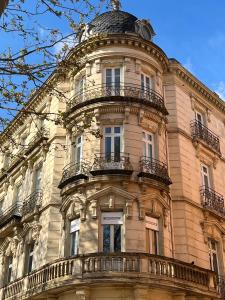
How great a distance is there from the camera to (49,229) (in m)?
19.8

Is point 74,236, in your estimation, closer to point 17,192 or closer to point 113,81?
point 113,81

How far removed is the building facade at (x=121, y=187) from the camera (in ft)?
54.5

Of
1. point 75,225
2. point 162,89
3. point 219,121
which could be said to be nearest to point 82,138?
point 75,225

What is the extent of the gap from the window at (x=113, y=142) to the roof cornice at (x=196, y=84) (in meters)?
6.41

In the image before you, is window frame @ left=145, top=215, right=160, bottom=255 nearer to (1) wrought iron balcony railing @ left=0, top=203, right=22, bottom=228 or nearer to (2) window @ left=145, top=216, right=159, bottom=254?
(2) window @ left=145, top=216, right=159, bottom=254

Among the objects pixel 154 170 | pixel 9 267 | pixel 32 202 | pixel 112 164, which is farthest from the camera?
pixel 9 267

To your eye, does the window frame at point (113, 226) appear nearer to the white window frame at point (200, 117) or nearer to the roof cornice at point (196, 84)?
the white window frame at point (200, 117)

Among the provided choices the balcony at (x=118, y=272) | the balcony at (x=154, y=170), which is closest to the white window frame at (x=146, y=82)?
the balcony at (x=154, y=170)

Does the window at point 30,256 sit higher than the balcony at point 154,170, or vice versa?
the balcony at point 154,170

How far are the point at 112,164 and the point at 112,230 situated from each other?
2.84m

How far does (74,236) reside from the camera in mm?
18578

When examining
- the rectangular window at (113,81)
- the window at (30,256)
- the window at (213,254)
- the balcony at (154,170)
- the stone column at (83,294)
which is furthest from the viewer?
the window at (30,256)

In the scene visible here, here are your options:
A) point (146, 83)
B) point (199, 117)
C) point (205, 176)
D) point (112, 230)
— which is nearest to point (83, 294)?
point (112, 230)

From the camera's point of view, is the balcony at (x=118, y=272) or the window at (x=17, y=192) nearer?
the balcony at (x=118, y=272)
